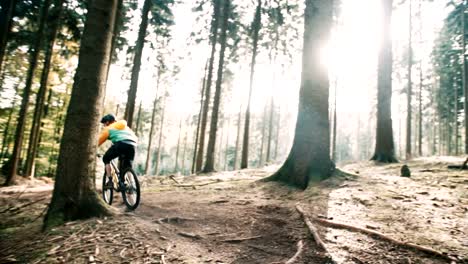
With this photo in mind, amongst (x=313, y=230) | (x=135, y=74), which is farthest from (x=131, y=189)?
(x=135, y=74)

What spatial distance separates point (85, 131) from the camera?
4.68 metres

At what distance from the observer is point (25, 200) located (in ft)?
26.1

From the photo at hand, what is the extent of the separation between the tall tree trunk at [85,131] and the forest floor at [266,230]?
340 millimetres

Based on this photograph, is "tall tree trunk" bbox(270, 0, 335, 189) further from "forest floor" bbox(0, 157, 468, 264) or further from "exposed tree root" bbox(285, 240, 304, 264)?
"exposed tree root" bbox(285, 240, 304, 264)

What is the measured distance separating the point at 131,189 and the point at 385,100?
1175 cm

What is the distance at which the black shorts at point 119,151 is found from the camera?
6.15m

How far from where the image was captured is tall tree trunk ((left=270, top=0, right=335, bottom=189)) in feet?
24.5

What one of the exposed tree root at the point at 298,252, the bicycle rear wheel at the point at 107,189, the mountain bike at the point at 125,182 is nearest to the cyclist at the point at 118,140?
the mountain bike at the point at 125,182

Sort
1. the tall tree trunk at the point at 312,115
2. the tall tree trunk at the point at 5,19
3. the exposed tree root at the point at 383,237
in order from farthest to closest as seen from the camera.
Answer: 1. the tall tree trunk at the point at 5,19
2. the tall tree trunk at the point at 312,115
3. the exposed tree root at the point at 383,237

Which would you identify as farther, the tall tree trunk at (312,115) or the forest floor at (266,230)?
the tall tree trunk at (312,115)

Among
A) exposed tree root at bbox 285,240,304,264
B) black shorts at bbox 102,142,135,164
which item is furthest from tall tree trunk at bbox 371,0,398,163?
black shorts at bbox 102,142,135,164

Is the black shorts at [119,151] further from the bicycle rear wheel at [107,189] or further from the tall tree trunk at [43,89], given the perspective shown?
the tall tree trunk at [43,89]

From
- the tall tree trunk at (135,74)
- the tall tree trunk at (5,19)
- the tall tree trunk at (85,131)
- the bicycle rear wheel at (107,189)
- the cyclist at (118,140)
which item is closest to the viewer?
the tall tree trunk at (85,131)

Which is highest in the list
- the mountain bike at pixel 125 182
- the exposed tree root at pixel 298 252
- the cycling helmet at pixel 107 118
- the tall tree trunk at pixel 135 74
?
the tall tree trunk at pixel 135 74
